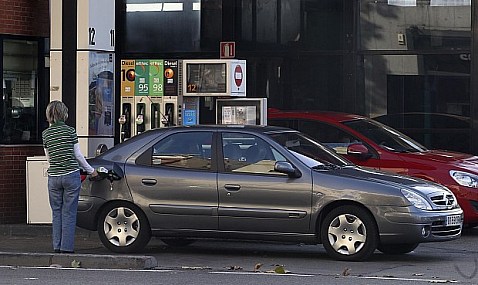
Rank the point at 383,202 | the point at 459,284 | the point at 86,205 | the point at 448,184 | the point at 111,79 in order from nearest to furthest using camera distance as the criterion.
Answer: the point at 459,284, the point at 383,202, the point at 86,205, the point at 448,184, the point at 111,79

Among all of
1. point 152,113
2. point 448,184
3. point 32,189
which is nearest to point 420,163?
point 448,184

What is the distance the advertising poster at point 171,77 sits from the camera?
1608cm

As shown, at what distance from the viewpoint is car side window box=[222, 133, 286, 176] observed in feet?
41.9

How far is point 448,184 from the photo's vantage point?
15133 millimetres

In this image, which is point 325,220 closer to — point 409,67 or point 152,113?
point 152,113

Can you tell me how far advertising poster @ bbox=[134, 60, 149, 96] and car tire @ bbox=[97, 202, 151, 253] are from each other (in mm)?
3467

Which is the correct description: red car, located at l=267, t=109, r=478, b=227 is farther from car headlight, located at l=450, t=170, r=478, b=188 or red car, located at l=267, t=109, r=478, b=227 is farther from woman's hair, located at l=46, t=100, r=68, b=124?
woman's hair, located at l=46, t=100, r=68, b=124

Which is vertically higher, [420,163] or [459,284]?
[420,163]

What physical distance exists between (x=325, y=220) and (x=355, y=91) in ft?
25.5

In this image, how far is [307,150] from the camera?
13086 mm

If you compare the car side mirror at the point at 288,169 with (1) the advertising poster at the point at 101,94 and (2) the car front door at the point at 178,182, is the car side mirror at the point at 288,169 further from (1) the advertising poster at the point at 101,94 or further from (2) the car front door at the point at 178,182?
(1) the advertising poster at the point at 101,94

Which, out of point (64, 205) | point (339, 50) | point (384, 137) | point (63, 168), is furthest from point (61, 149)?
point (339, 50)

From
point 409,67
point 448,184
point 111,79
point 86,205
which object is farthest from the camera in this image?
point 409,67

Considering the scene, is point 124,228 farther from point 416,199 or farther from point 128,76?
point 128,76
